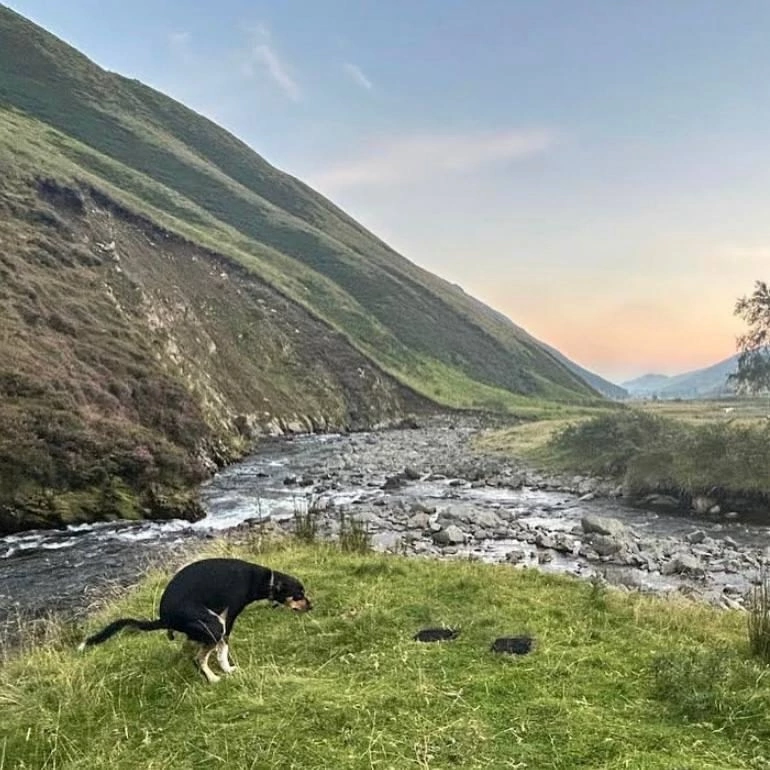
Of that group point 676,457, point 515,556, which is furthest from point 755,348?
point 515,556

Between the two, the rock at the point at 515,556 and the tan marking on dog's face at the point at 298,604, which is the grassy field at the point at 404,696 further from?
the rock at the point at 515,556

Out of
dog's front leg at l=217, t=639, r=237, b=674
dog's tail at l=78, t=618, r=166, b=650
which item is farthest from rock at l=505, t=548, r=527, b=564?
dog's tail at l=78, t=618, r=166, b=650

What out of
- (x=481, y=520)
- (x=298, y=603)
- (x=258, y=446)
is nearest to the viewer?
(x=298, y=603)

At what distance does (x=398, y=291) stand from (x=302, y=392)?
257ft

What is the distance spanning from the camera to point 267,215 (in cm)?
14775

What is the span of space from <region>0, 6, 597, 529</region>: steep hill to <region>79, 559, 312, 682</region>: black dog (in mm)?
18056

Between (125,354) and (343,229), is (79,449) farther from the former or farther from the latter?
(343,229)

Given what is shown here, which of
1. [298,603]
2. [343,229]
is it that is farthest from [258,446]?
[343,229]

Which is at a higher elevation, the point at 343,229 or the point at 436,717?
the point at 343,229

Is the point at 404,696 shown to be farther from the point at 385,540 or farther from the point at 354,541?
the point at 385,540

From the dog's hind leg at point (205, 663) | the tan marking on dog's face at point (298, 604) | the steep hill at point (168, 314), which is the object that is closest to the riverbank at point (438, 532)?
the steep hill at point (168, 314)

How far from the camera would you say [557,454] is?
42.9 m

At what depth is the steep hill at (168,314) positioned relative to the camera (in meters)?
29.6

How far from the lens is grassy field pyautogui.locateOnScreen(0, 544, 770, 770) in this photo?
6.12m
